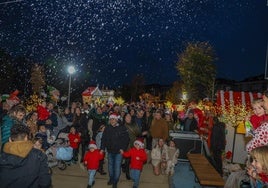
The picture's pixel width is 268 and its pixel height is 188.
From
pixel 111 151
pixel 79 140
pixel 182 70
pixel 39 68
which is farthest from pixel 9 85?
pixel 111 151

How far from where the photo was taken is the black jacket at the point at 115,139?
1003 centimetres

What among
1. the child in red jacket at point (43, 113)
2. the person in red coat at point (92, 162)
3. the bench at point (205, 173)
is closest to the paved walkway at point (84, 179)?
the person in red coat at point (92, 162)

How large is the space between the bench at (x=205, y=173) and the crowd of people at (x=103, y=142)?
0.51 m

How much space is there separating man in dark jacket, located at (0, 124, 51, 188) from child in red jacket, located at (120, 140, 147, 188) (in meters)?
5.20

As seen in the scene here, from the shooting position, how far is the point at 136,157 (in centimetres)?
1034

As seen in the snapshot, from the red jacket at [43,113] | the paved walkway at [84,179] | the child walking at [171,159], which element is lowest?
the paved walkway at [84,179]

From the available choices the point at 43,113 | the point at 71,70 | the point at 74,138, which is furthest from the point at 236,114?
the point at 71,70

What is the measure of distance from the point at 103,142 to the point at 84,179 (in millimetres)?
1596

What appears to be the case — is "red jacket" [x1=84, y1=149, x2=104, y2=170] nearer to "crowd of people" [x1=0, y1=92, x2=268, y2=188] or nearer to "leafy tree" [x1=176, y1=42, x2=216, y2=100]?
"crowd of people" [x1=0, y1=92, x2=268, y2=188]

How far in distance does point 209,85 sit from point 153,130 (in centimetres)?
3195

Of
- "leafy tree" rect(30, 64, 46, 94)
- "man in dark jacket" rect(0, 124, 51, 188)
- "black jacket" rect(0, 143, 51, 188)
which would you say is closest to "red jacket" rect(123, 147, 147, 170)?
"man in dark jacket" rect(0, 124, 51, 188)

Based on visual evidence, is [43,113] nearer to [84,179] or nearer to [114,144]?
[84,179]

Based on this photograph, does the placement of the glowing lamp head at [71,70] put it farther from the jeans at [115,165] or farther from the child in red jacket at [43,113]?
the jeans at [115,165]

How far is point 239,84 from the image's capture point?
12025 cm
